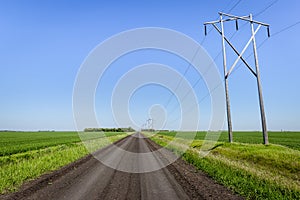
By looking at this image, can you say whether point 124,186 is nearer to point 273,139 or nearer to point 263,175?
point 263,175

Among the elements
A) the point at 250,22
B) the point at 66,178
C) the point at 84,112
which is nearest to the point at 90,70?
the point at 84,112

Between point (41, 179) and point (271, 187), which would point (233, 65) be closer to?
point (271, 187)

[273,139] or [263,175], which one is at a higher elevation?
[273,139]

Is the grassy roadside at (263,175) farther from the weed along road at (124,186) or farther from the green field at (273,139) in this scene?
the green field at (273,139)

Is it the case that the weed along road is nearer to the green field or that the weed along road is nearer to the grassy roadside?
the grassy roadside

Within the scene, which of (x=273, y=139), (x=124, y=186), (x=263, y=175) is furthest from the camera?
(x=273, y=139)

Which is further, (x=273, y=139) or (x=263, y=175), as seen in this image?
(x=273, y=139)

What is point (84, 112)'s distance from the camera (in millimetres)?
15320

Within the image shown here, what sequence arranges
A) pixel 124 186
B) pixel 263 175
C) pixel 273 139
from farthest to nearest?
pixel 273 139, pixel 263 175, pixel 124 186

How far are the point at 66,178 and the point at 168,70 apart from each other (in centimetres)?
1700

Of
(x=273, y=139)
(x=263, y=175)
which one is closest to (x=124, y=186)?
(x=263, y=175)

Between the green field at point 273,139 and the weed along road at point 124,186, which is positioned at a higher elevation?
the green field at point 273,139

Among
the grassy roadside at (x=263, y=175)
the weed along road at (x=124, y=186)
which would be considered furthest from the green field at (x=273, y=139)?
the weed along road at (x=124, y=186)

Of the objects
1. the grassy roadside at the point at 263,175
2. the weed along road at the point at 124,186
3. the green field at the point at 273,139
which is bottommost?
the weed along road at the point at 124,186
